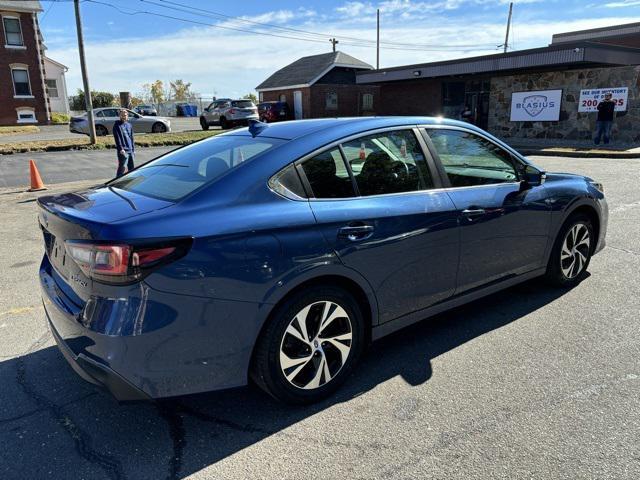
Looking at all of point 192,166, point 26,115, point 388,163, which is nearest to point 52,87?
point 26,115

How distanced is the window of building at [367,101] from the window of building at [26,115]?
79.3 feet

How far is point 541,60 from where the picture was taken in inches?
755

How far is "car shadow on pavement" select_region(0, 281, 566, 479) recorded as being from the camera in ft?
8.25

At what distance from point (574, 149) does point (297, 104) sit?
83.1 feet

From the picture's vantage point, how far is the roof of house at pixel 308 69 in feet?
124

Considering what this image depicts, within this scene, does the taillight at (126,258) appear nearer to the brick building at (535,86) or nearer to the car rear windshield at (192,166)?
the car rear windshield at (192,166)

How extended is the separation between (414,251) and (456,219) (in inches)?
17.7

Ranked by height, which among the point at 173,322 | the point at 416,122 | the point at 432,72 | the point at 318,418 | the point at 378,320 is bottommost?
the point at 318,418

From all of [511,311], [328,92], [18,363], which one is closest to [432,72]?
[328,92]

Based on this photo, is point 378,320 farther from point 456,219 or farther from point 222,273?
point 222,273

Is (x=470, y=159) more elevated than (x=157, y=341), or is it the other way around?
(x=470, y=159)

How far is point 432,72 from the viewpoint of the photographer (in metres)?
24.5

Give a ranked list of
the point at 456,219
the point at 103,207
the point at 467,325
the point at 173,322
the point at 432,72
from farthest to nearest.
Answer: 1. the point at 432,72
2. the point at 467,325
3. the point at 456,219
4. the point at 103,207
5. the point at 173,322

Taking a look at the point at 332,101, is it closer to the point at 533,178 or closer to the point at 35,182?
the point at 35,182
